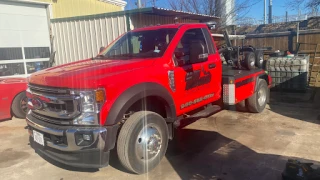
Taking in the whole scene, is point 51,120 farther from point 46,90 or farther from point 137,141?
point 137,141

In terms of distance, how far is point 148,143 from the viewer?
3850mm

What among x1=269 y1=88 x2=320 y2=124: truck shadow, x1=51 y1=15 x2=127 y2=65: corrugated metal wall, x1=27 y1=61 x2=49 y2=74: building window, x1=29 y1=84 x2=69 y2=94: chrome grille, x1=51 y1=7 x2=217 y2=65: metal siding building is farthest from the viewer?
x1=27 y1=61 x2=49 y2=74: building window

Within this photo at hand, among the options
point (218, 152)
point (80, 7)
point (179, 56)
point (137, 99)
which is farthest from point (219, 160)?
point (80, 7)

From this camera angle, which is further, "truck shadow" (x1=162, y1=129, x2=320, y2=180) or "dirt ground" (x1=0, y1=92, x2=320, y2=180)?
"dirt ground" (x1=0, y1=92, x2=320, y2=180)

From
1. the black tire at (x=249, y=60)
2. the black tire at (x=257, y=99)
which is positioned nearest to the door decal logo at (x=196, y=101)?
the black tire at (x=249, y=60)

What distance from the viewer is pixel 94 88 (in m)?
3.29

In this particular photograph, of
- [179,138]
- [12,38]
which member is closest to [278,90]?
[179,138]

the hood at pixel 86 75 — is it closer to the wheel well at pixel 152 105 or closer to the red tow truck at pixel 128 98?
the red tow truck at pixel 128 98

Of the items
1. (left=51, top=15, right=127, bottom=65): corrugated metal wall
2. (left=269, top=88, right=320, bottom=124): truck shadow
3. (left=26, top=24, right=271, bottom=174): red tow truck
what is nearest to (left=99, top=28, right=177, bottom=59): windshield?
(left=26, top=24, right=271, bottom=174): red tow truck

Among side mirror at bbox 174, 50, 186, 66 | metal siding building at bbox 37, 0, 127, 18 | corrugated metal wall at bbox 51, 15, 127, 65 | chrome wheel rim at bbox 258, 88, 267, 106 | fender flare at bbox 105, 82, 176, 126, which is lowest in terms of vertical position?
chrome wheel rim at bbox 258, 88, 267, 106

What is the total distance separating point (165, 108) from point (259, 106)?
366 centimetres

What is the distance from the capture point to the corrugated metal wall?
8.67m

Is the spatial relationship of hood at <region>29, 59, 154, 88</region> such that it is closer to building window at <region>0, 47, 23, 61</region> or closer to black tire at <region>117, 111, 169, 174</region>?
black tire at <region>117, 111, 169, 174</region>

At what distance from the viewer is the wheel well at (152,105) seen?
3956 mm
